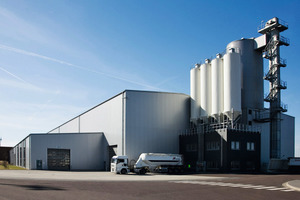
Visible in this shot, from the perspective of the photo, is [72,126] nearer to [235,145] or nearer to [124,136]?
[124,136]

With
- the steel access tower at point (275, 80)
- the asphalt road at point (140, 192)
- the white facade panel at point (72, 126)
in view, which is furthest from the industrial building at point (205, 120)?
the asphalt road at point (140, 192)

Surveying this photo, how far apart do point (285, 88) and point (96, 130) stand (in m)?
39.1

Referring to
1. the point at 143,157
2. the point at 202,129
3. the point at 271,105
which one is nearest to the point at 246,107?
the point at 271,105

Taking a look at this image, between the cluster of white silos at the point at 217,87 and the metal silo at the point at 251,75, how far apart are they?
2.09m

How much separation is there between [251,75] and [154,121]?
1944 centimetres

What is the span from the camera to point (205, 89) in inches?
2292

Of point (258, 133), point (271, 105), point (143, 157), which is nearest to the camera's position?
point (143, 157)

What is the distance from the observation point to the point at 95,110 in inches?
2864

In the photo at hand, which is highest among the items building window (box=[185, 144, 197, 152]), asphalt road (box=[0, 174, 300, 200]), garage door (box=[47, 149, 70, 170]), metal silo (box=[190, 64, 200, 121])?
metal silo (box=[190, 64, 200, 121])

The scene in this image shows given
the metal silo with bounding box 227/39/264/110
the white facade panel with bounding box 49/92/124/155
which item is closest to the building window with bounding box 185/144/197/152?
the metal silo with bounding box 227/39/264/110

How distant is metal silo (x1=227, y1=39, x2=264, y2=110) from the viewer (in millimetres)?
57719

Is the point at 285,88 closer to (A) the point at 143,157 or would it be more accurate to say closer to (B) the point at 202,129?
(B) the point at 202,129

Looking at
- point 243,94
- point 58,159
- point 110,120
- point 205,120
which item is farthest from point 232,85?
point 58,159

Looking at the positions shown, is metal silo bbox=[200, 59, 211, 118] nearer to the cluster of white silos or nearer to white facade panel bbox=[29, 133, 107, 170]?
the cluster of white silos
